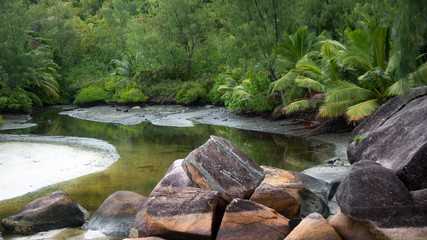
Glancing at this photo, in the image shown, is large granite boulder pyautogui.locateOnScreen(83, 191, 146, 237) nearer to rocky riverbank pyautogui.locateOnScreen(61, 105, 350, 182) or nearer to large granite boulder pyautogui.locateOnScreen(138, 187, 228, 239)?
large granite boulder pyautogui.locateOnScreen(138, 187, 228, 239)

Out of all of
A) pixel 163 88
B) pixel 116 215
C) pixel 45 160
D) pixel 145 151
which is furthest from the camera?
pixel 163 88

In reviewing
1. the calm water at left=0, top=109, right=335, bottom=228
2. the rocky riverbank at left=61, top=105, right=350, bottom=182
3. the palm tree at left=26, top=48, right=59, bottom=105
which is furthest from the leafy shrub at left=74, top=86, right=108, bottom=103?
the calm water at left=0, top=109, right=335, bottom=228

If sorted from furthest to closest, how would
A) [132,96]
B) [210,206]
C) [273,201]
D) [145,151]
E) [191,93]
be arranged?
1. [132,96]
2. [191,93]
3. [145,151]
4. [273,201]
5. [210,206]

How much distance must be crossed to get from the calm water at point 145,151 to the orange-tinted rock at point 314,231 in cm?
467

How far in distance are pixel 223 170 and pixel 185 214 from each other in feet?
4.06

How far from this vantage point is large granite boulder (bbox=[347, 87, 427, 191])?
568 centimetres

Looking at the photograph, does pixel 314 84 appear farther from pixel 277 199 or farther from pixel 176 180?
pixel 176 180

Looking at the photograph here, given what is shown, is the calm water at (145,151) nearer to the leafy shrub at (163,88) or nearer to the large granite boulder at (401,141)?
the large granite boulder at (401,141)

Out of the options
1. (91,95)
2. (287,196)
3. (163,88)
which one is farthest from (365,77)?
(91,95)

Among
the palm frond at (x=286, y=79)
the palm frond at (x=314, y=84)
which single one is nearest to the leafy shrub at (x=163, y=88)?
the palm frond at (x=286, y=79)

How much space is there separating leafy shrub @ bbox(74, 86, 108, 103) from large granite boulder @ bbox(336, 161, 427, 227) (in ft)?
108

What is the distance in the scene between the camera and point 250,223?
5977 millimetres

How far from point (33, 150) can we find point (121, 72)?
25.0 metres

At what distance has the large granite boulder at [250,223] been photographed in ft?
19.3
